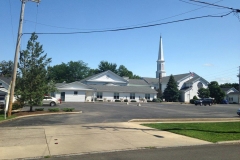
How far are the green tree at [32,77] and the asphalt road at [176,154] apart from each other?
14.6 m

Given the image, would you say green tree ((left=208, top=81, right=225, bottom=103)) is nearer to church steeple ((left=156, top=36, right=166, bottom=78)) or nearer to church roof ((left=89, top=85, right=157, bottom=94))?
church roof ((left=89, top=85, right=157, bottom=94))

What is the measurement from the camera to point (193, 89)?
6906 cm

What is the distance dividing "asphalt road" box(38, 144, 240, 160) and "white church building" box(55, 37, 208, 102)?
137ft

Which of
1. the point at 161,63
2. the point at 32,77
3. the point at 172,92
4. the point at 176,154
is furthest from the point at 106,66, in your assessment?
the point at 176,154

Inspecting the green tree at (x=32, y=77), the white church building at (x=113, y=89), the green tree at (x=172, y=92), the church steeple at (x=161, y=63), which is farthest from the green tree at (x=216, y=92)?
the green tree at (x=32, y=77)

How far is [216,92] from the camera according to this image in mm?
67438

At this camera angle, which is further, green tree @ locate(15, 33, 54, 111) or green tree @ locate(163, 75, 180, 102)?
green tree @ locate(163, 75, 180, 102)

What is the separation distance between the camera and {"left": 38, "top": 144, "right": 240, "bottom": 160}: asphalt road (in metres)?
7.25

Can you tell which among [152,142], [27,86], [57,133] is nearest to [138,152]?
[152,142]

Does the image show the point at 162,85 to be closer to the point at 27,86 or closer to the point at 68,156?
the point at 27,86

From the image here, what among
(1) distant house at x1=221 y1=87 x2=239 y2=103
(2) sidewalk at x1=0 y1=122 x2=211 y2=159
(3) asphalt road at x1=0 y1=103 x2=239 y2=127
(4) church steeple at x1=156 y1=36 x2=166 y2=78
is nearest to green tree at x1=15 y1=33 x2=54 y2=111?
(3) asphalt road at x1=0 y1=103 x2=239 y2=127

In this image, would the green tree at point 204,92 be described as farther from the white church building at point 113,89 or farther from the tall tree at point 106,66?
the tall tree at point 106,66

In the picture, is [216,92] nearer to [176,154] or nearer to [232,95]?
[232,95]

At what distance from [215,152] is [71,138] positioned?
5.77 meters
